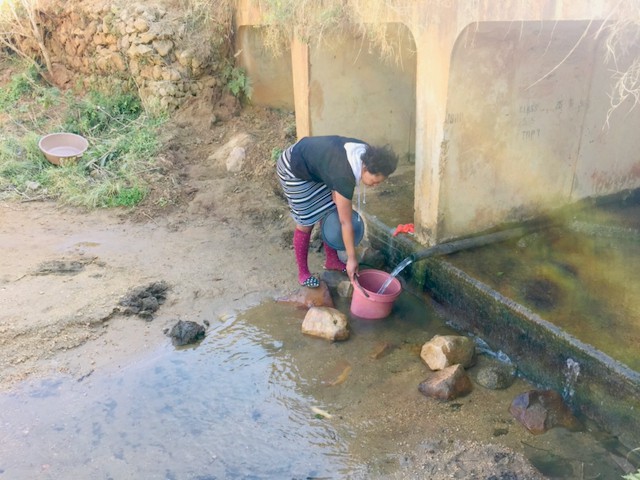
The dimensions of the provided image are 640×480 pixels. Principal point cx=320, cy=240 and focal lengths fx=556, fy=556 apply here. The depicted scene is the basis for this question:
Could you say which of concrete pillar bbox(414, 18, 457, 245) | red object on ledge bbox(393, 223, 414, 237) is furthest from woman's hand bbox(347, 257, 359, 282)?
red object on ledge bbox(393, 223, 414, 237)

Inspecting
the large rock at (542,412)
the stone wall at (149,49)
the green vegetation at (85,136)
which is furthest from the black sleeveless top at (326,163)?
the stone wall at (149,49)

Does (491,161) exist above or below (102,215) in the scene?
above

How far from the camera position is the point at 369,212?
6.08 m

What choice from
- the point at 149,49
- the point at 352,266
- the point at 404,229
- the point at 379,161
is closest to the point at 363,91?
the point at 404,229

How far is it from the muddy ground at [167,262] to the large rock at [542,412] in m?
0.32

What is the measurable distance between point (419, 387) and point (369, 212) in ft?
7.88

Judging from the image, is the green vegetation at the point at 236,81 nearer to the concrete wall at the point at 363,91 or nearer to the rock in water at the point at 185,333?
the concrete wall at the point at 363,91

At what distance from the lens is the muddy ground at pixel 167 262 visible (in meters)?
4.41

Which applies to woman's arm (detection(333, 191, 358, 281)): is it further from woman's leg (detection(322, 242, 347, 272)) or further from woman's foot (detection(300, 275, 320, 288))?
woman's leg (detection(322, 242, 347, 272))

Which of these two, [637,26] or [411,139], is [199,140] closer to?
[411,139]

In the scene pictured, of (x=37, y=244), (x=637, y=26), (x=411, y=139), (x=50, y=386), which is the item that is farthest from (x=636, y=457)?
(x=37, y=244)

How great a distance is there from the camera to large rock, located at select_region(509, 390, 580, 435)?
369 centimetres

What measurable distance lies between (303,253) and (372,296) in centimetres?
94

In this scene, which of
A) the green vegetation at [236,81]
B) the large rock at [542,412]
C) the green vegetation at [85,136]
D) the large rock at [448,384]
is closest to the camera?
the large rock at [542,412]
